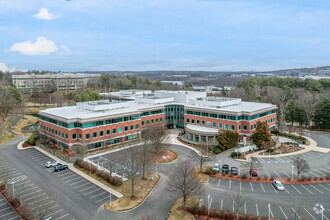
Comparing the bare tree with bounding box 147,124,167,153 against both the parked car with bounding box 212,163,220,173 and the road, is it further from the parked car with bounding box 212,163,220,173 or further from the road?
the parked car with bounding box 212,163,220,173

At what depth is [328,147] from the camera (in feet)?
198

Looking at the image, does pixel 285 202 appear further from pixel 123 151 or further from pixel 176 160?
pixel 123 151

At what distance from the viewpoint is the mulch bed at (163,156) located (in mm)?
51500

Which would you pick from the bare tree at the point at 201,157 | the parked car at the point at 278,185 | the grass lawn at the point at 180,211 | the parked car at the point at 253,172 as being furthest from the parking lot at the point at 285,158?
the grass lawn at the point at 180,211

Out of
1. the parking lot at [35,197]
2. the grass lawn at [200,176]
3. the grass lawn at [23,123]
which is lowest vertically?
the grass lawn at [200,176]

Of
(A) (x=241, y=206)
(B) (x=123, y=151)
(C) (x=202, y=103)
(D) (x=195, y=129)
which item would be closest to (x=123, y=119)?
(B) (x=123, y=151)

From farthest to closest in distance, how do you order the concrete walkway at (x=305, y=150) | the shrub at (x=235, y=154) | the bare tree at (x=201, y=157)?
the concrete walkway at (x=305, y=150)
the shrub at (x=235, y=154)
the bare tree at (x=201, y=157)

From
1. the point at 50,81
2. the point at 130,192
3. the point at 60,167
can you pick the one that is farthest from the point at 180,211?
the point at 50,81

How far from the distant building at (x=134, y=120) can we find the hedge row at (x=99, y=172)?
770 centimetres

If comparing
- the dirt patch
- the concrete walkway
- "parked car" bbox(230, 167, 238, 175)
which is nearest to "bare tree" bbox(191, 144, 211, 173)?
the dirt patch

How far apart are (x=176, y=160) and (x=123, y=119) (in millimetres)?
18818

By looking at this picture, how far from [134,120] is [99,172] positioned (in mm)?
23661

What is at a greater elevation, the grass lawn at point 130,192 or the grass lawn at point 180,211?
the grass lawn at point 130,192

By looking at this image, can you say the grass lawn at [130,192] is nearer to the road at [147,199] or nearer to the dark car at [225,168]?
the road at [147,199]
